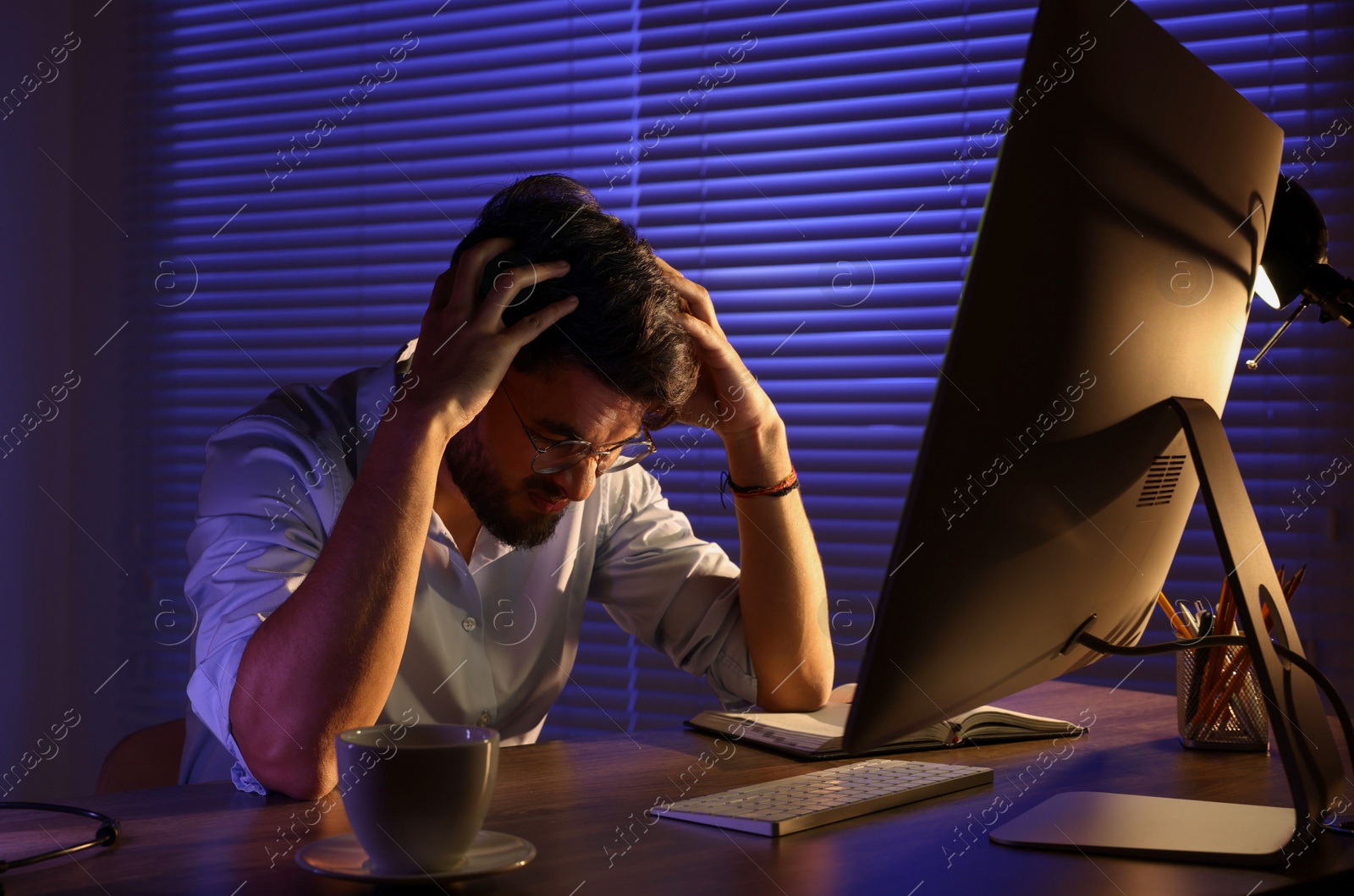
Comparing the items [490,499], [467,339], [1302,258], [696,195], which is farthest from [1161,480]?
[696,195]

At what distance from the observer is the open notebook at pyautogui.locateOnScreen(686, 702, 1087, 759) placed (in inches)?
42.8

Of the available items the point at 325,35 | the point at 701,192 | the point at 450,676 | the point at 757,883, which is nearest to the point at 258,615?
the point at 450,676

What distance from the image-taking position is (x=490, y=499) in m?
1.38

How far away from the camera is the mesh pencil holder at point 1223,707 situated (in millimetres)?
1091

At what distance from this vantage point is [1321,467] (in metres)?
1.84

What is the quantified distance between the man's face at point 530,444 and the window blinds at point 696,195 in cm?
90

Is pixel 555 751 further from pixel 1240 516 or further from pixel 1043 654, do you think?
pixel 1240 516

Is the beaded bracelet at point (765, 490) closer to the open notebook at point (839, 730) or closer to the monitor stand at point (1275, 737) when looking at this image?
the open notebook at point (839, 730)

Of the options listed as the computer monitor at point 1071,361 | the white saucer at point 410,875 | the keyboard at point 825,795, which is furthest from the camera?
the keyboard at point 825,795

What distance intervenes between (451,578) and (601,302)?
418mm

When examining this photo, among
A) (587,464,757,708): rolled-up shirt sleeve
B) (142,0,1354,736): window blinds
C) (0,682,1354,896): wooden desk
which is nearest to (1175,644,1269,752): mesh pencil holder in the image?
(0,682,1354,896): wooden desk

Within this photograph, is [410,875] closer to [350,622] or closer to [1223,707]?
[350,622]

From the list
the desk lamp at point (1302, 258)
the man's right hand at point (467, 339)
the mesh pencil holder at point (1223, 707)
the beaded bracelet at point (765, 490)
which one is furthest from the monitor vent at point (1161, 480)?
the beaded bracelet at point (765, 490)

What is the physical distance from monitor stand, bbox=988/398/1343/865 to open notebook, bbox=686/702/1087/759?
28cm
